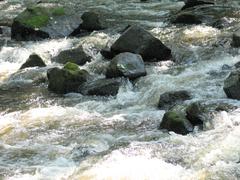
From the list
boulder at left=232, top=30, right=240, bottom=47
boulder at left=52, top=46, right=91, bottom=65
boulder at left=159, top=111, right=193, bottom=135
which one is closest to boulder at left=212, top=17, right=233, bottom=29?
boulder at left=232, top=30, right=240, bottom=47

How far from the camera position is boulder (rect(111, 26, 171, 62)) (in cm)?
1429

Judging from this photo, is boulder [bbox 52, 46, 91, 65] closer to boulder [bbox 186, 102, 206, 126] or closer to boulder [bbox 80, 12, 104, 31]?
boulder [bbox 80, 12, 104, 31]

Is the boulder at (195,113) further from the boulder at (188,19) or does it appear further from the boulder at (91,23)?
the boulder at (91,23)

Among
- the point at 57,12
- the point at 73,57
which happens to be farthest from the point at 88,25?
the point at 73,57

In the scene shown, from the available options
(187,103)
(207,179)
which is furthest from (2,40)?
(207,179)

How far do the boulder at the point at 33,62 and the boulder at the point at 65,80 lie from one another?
6.29 ft

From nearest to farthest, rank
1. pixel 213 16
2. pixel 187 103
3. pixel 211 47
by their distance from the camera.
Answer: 1. pixel 187 103
2. pixel 211 47
3. pixel 213 16

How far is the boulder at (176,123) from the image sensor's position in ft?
31.9

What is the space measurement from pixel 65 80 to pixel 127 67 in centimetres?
157

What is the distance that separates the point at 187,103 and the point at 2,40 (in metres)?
9.13

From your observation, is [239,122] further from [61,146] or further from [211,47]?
[211,47]

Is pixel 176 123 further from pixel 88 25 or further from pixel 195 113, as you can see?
pixel 88 25

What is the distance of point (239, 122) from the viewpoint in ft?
31.4

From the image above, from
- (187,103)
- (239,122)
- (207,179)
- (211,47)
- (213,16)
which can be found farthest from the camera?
(213,16)
